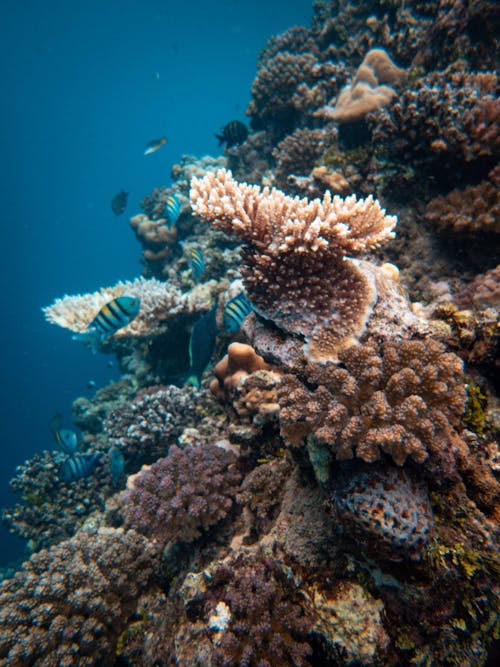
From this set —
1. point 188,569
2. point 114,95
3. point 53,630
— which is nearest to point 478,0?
point 188,569

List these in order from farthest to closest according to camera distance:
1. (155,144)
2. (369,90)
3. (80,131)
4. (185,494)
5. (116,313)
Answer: (80,131) < (155,144) < (369,90) < (116,313) < (185,494)

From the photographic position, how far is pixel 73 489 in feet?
21.9

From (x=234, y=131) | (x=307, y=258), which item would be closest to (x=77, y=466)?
(x=307, y=258)

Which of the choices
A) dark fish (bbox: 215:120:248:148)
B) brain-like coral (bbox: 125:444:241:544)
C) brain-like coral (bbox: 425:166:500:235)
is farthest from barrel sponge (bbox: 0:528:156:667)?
dark fish (bbox: 215:120:248:148)

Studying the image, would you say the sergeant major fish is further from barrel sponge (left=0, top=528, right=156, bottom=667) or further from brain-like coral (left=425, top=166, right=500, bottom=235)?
brain-like coral (left=425, top=166, right=500, bottom=235)

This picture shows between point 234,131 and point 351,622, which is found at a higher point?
point 234,131

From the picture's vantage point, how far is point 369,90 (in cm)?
627

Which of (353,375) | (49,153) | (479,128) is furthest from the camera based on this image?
(49,153)

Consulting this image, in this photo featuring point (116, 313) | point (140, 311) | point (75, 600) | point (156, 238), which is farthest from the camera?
point (156, 238)

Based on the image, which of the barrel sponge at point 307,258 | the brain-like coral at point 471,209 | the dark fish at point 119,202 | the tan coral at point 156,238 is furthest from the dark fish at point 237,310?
the dark fish at point 119,202

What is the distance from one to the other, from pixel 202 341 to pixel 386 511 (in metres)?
3.86

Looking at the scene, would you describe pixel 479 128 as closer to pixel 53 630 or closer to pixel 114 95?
pixel 53 630

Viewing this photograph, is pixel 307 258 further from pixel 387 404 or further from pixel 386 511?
pixel 386 511

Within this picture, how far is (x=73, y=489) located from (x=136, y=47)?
69258 millimetres
